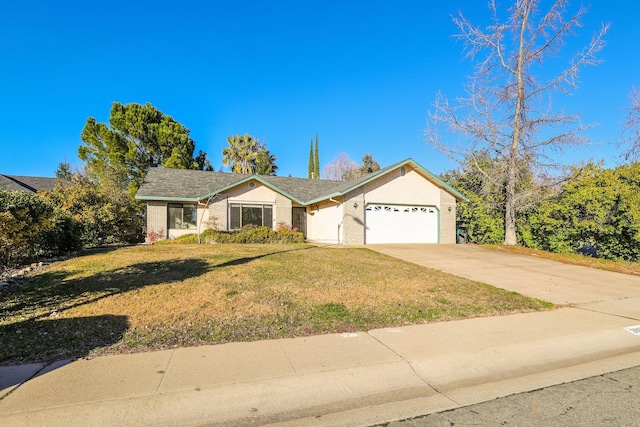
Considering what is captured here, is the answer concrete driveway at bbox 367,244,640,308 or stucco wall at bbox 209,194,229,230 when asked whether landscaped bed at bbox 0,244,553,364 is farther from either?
stucco wall at bbox 209,194,229,230

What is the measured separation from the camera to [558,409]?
3.19m

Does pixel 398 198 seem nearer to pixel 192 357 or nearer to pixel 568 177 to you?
pixel 568 177

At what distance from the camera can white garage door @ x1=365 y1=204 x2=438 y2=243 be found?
60.9 feet

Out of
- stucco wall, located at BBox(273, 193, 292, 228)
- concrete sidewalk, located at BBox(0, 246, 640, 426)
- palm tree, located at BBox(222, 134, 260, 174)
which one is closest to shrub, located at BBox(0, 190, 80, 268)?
concrete sidewalk, located at BBox(0, 246, 640, 426)

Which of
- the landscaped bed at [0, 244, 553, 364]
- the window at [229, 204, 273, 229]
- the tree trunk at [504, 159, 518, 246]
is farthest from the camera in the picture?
the window at [229, 204, 273, 229]

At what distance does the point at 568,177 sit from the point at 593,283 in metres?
8.37

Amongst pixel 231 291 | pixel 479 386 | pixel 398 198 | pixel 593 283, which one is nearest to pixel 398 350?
pixel 479 386

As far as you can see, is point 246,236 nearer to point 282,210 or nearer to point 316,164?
point 282,210

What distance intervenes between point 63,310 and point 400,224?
16.1 meters

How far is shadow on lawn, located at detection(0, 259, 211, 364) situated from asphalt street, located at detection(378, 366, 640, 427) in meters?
4.02

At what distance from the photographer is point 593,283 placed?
894 cm

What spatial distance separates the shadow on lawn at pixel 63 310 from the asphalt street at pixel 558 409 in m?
4.02

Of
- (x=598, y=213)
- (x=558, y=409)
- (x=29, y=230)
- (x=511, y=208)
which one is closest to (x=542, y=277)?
(x=598, y=213)

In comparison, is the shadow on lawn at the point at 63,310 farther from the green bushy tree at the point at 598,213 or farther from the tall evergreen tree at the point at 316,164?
the tall evergreen tree at the point at 316,164
